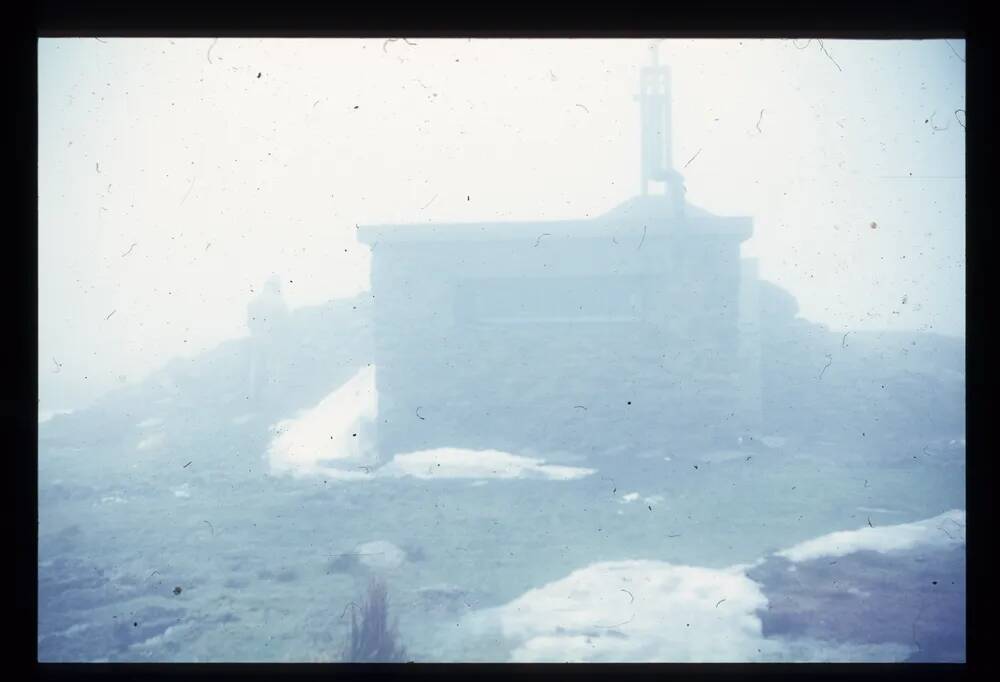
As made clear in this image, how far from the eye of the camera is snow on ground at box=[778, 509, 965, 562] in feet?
26.8

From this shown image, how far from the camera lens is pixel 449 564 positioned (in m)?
8.62

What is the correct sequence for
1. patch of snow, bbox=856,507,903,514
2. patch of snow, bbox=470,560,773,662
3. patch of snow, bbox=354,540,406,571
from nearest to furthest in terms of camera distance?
patch of snow, bbox=470,560,773,662, patch of snow, bbox=856,507,903,514, patch of snow, bbox=354,540,406,571

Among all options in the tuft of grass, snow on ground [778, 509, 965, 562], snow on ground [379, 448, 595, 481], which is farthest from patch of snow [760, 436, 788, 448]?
the tuft of grass

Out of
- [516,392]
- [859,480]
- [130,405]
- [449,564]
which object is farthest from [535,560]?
[130,405]

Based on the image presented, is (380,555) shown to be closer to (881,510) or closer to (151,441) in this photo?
(151,441)

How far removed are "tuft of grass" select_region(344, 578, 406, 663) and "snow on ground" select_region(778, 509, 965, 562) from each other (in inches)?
213

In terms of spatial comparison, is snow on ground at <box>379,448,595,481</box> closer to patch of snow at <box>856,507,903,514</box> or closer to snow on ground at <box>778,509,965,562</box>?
snow on ground at <box>778,509,965,562</box>

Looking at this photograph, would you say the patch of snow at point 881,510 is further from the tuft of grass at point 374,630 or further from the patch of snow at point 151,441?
the patch of snow at point 151,441

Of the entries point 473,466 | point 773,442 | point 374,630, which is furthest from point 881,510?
point 374,630

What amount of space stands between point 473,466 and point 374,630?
7.88 ft

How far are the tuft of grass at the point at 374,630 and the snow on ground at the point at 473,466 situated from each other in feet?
5.10

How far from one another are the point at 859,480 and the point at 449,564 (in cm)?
584

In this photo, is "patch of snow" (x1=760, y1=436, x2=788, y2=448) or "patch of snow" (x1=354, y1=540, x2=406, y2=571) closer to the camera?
"patch of snow" (x1=354, y1=540, x2=406, y2=571)

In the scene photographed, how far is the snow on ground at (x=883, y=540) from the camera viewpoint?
816 centimetres
